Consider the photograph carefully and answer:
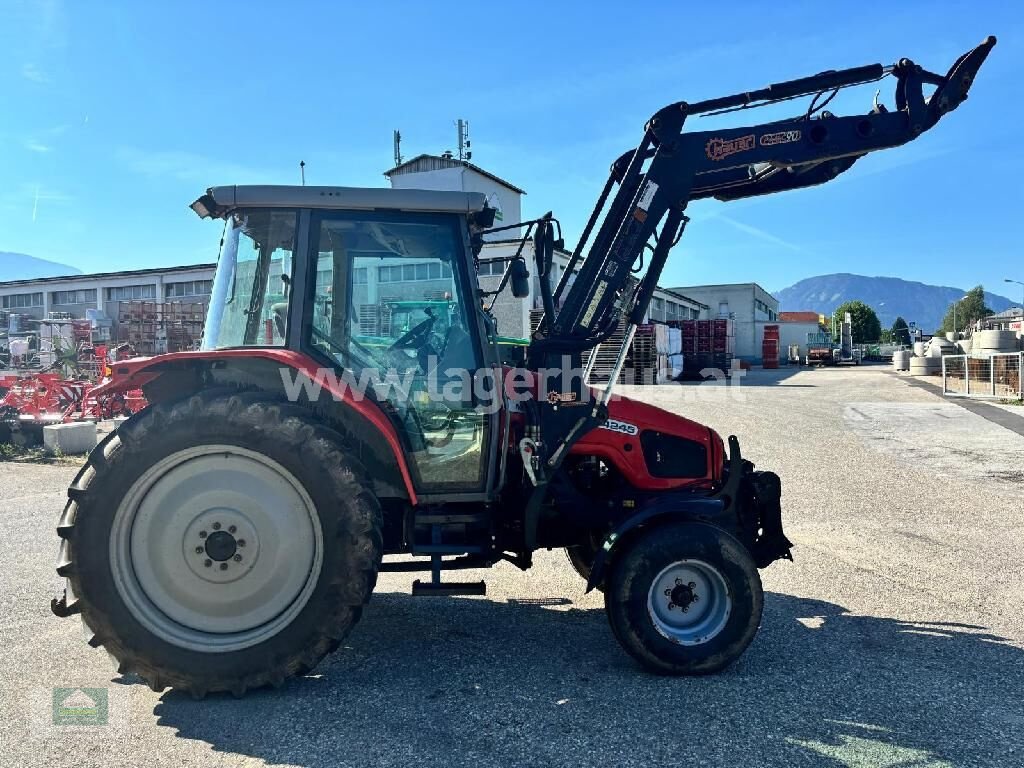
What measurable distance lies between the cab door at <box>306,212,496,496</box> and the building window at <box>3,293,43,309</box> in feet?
174

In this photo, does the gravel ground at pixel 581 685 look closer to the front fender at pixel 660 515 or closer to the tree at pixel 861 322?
the front fender at pixel 660 515

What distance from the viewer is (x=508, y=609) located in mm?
4957

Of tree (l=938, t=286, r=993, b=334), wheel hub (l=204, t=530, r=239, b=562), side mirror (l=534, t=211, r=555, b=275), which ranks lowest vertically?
wheel hub (l=204, t=530, r=239, b=562)

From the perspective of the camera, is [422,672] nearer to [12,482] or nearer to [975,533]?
[975,533]

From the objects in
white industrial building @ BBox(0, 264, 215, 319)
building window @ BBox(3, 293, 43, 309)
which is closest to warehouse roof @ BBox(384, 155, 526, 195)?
white industrial building @ BBox(0, 264, 215, 319)

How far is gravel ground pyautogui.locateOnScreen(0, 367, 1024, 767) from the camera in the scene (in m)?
3.13

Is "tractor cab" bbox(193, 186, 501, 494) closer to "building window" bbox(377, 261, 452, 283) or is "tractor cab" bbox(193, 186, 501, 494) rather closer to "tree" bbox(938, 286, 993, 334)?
"building window" bbox(377, 261, 452, 283)

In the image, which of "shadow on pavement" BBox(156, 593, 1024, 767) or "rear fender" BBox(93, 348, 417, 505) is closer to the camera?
"shadow on pavement" BBox(156, 593, 1024, 767)

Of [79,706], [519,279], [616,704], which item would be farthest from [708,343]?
[79,706]

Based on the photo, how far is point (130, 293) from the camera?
144 ft

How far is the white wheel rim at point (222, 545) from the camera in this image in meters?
3.65

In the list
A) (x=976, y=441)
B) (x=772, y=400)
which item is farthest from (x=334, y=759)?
(x=772, y=400)

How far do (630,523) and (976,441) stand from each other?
1205 cm

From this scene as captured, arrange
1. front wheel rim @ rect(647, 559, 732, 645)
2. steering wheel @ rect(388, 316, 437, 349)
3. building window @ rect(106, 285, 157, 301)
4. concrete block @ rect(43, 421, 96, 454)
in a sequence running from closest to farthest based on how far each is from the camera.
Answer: front wheel rim @ rect(647, 559, 732, 645)
steering wheel @ rect(388, 316, 437, 349)
concrete block @ rect(43, 421, 96, 454)
building window @ rect(106, 285, 157, 301)
